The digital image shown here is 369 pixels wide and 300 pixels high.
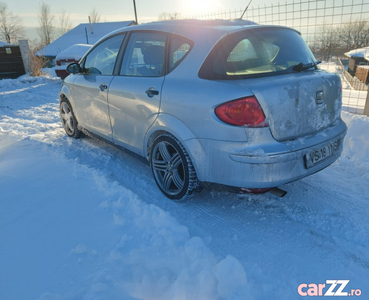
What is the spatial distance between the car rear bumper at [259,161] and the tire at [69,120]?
9.32ft

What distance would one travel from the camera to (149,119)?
2.94m

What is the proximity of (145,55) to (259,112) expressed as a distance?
1.57 m

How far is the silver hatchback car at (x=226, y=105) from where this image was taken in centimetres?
222

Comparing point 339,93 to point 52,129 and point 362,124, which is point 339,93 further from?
point 52,129

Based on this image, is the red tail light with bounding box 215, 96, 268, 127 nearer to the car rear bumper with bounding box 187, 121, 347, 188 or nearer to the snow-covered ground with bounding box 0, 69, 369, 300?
the car rear bumper with bounding box 187, 121, 347, 188

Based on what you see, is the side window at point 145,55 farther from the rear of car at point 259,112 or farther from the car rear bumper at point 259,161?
the car rear bumper at point 259,161

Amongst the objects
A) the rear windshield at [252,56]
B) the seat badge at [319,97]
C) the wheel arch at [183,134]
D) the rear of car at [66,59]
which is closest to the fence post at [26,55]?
the rear of car at [66,59]

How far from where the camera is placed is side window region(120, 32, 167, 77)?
2.92 metres

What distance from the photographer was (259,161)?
7.23 ft

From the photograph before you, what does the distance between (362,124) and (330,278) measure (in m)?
3.06

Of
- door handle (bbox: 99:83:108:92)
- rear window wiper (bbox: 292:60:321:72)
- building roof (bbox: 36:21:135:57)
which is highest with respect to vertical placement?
building roof (bbox: 36:21:135:57)

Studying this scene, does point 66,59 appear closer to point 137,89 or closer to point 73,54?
point 73,54

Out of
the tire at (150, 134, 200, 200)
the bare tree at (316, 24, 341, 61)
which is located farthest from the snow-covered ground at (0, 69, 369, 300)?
the bare tree at (316, 24, 341, 61)

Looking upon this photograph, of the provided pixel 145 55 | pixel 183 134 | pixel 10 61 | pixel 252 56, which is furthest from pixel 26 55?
pixel 252 56
